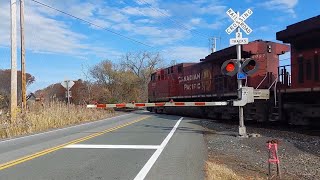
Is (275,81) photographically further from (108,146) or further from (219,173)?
(219,173)

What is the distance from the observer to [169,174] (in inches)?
331

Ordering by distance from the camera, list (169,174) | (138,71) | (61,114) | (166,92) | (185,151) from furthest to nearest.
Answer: (138,71) < (166,92) < (61,114) < (185,151) < (169,174)

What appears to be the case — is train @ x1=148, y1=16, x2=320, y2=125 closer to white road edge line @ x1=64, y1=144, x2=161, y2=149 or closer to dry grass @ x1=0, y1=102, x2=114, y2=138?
white road edge line @ x1=64, y1=144, x2=161, y2=149

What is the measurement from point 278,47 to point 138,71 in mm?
69810

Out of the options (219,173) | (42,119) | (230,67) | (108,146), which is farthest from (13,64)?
(219,173)

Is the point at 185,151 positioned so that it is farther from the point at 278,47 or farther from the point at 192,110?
the point at 192,110

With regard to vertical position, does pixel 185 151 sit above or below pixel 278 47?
below

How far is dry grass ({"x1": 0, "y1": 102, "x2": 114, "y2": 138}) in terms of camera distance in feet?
68.3

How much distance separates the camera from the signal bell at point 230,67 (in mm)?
15283

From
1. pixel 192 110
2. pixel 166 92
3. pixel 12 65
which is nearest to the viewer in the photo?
pixel 12 65

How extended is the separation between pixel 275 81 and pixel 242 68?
3.88 meters

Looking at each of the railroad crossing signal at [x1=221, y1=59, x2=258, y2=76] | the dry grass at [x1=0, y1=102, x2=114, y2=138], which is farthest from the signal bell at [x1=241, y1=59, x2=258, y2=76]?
the dry grass at [x1=0, y1=102, x2=114, y2=138]

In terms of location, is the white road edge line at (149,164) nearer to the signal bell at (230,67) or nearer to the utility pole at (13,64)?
the signal bell at (230,67)

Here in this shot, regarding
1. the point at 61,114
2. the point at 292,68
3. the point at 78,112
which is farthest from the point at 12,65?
the point at 292,68
